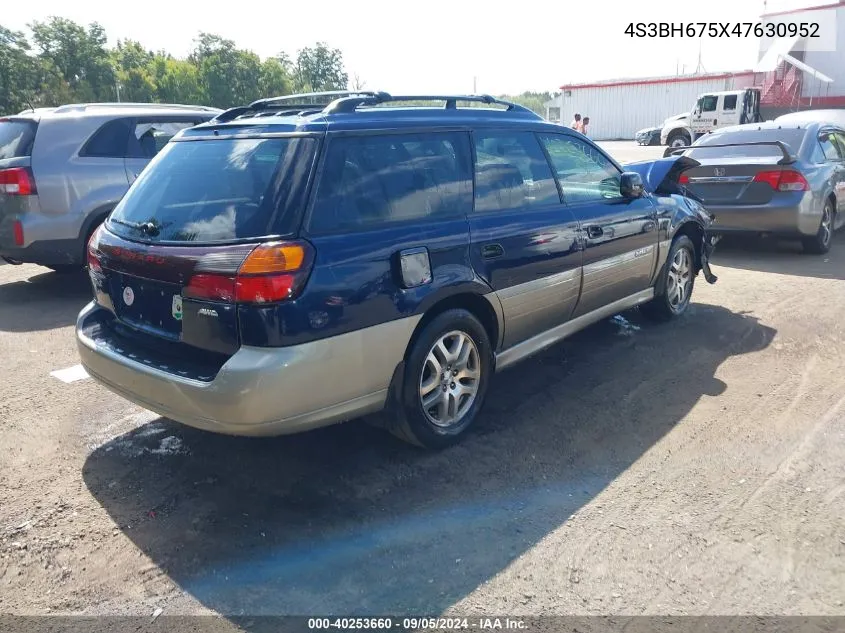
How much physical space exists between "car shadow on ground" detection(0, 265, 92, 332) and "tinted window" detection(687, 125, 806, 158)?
7.73 meters

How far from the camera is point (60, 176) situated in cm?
655

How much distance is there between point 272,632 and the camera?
2408mm

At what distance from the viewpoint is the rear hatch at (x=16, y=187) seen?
638 centimetres

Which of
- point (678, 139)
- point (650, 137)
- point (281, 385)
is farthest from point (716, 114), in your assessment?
point (281, 385)

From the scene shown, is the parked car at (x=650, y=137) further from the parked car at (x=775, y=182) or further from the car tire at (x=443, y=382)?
the car tire at (x=443, y=382)

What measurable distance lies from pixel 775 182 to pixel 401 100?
Answer: 611 centimetres

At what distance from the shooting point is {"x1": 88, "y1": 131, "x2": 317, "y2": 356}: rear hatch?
2.90m

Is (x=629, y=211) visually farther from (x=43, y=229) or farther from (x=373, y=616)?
(x=43, y=229)

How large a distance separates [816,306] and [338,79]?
166ft

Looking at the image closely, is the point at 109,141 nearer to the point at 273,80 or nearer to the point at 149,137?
the point at 149,137

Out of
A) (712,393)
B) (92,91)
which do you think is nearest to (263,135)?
(712,393)

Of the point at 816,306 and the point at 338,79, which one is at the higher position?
the point at 338,79

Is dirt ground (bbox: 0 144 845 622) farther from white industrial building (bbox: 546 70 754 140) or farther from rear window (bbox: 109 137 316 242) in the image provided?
white industrial building (bbox: 546 70 754 140)

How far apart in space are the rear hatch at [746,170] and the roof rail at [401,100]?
412cm
